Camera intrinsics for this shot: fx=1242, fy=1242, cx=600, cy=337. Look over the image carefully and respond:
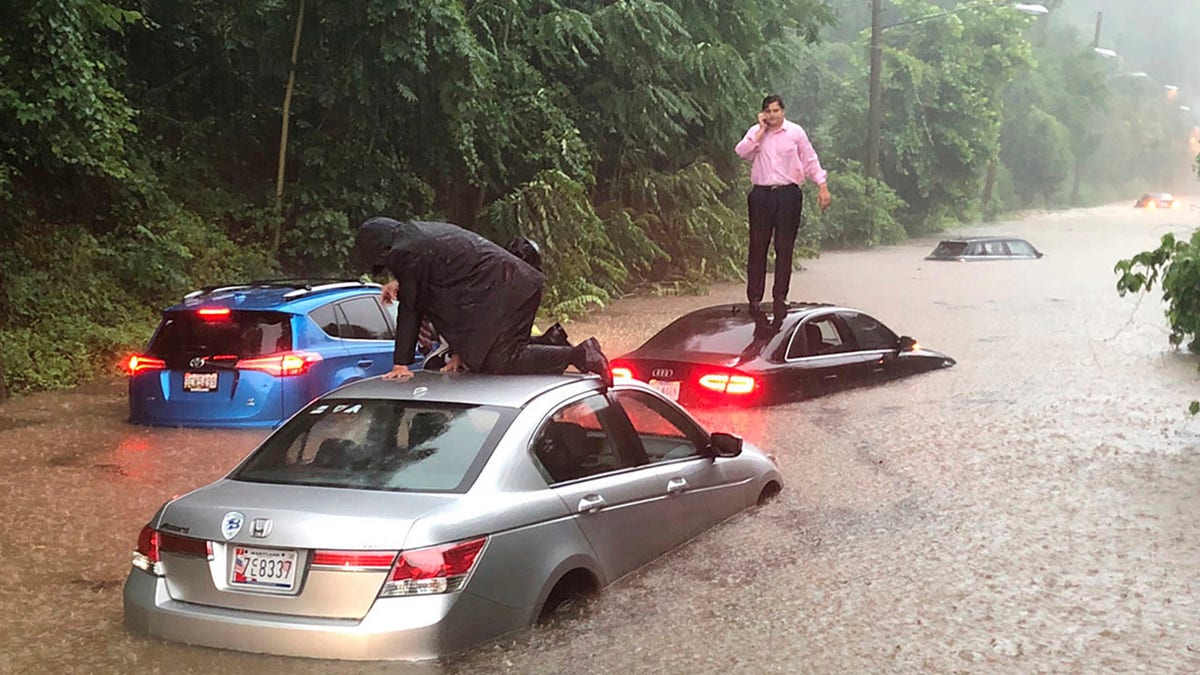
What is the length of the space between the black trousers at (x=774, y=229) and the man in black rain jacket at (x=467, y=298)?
5087mm

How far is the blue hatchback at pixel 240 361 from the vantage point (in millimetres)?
9398

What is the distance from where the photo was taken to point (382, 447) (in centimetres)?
527

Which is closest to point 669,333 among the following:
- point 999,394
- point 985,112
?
point 999,394

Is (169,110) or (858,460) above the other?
(169,110)

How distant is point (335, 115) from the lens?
61.3ft

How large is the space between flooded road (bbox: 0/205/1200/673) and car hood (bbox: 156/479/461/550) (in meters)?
0.45

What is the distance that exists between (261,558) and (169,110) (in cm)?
1596

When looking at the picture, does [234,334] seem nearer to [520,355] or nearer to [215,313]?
[215,313]

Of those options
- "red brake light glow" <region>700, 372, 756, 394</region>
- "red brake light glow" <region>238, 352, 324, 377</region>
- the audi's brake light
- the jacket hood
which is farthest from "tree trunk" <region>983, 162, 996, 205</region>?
the jacket hood

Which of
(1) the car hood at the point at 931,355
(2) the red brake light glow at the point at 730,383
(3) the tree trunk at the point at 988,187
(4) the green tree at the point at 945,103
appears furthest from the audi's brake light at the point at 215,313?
(3) the tree trunk at the point at 988,187

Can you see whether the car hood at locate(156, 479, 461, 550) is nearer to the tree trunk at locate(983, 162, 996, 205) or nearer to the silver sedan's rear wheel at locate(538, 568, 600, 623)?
the silver sedan's rear wheel at locate(538, 568, 600, 623)

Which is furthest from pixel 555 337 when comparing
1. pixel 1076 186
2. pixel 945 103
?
pixel 1076 186

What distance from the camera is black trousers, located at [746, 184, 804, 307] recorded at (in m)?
11.5

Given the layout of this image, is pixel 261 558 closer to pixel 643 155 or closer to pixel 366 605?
pixel 366 605
